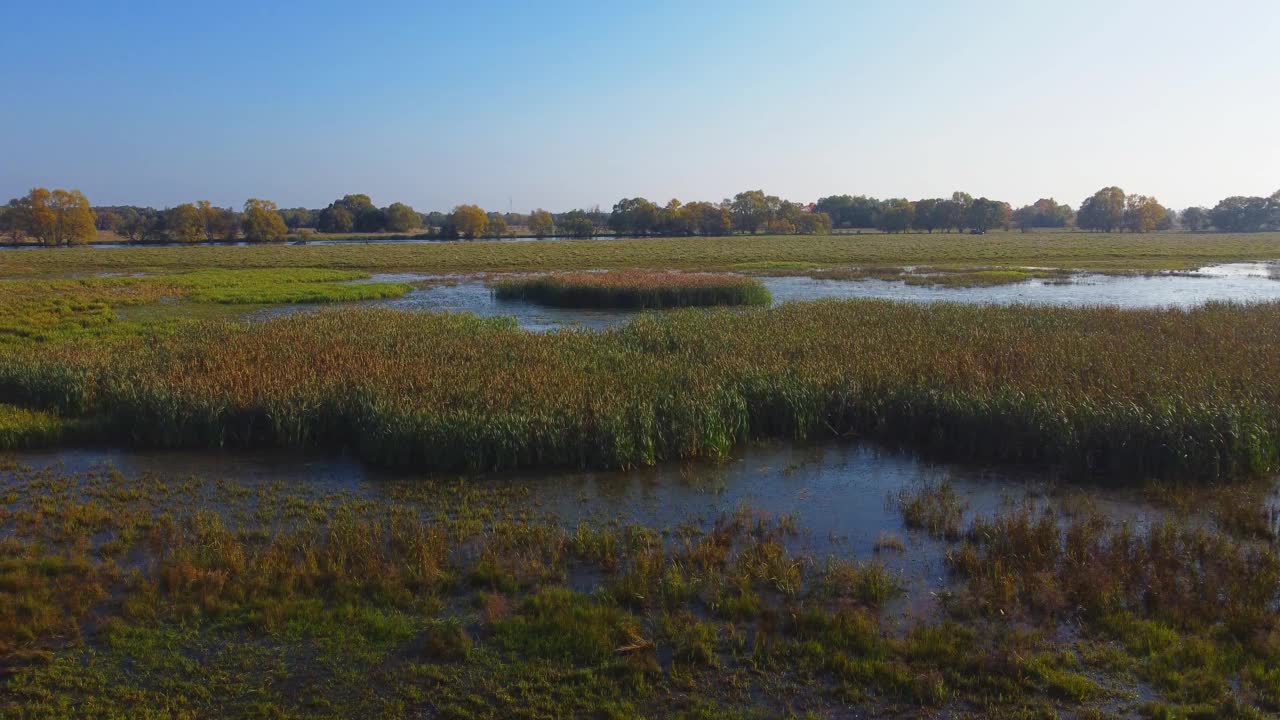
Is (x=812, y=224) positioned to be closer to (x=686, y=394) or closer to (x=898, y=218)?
(x=898, y=218)

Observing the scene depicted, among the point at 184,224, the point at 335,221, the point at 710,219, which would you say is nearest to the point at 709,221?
the point at 710,219

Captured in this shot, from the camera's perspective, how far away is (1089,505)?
1125 centimetres

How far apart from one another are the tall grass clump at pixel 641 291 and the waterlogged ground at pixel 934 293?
130cm

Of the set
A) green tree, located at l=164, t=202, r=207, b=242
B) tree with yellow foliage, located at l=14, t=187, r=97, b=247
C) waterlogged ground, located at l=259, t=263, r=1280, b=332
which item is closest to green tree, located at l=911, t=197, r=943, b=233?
waterlogged ground, located at l=259, t=263, r=1280, b=332

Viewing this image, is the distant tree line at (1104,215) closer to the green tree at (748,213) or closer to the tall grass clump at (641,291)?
the green tree at (748,213)

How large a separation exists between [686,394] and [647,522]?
4913mm

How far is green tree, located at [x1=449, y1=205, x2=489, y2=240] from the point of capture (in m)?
137

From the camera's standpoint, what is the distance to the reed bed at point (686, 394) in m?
13.1

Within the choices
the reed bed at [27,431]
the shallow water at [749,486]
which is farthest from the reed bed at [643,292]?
the reed bed at [27,431]

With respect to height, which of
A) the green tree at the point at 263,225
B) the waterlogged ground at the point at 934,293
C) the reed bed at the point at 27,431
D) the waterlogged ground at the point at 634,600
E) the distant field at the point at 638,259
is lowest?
the waterlogged ground at the point at 634,600

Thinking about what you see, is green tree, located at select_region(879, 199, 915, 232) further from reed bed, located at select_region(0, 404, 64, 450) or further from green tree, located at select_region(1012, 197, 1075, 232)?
reed bed, located at select_region(0, 404, 64, 450)

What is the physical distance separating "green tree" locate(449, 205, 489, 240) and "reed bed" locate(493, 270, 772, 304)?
99583mm

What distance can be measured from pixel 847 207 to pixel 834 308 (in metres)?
153

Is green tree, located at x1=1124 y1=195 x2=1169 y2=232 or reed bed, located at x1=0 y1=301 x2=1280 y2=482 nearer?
reed bed, located at x1=0 y1=301 x2=1280 y2=482
